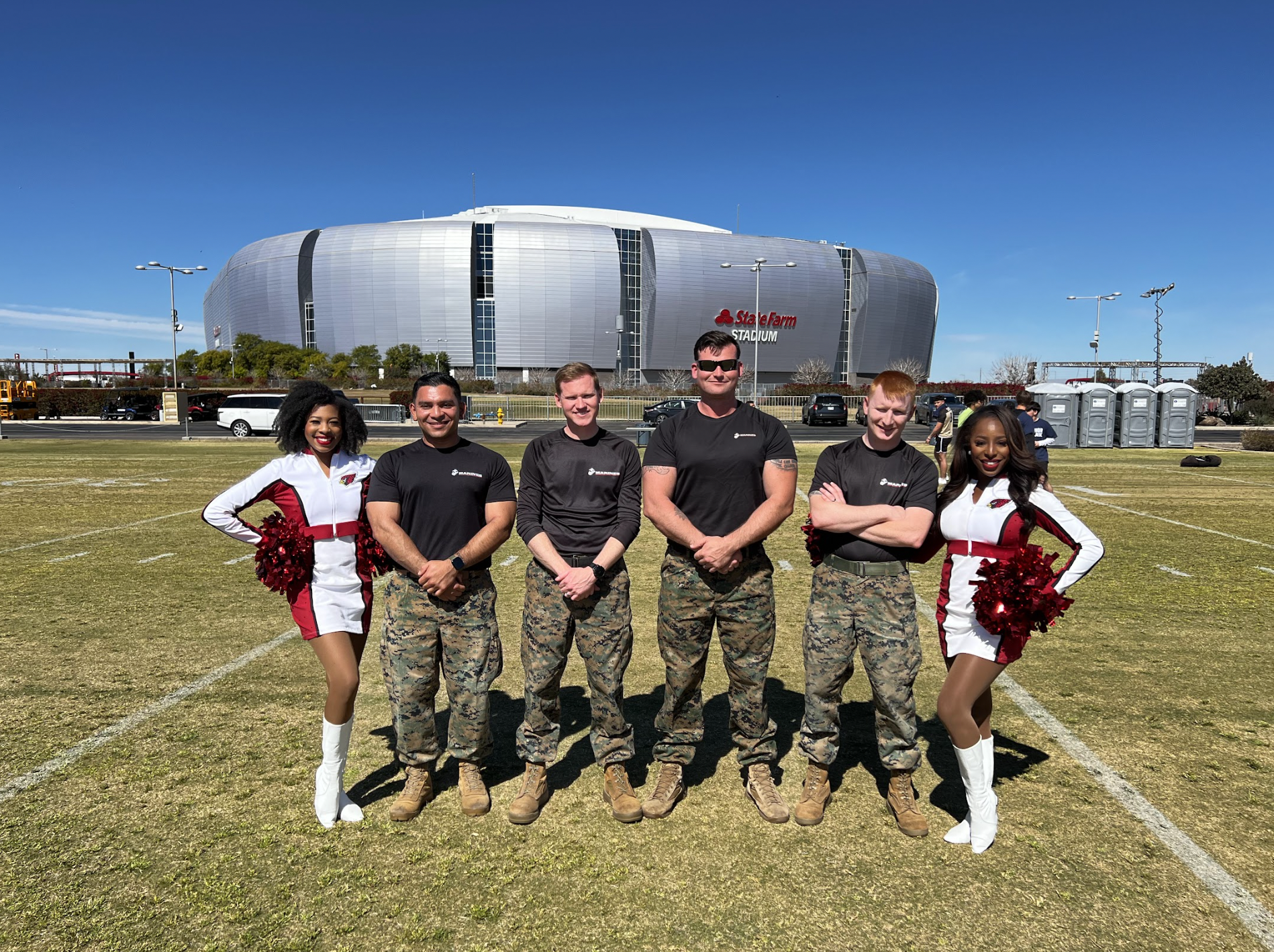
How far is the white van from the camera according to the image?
31.5 m

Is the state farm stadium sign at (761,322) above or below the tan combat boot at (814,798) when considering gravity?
above

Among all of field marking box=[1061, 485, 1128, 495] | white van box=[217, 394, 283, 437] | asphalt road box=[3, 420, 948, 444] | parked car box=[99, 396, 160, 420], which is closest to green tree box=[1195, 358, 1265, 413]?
asphalt road box=[3, 420, 948, 444]

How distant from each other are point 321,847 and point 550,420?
47.3 meters

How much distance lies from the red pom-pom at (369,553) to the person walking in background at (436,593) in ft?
0.24

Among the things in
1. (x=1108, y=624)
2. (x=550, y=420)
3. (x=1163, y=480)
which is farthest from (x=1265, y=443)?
(x=550, y=420)

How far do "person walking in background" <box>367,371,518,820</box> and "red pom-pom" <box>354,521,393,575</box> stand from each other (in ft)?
0.24

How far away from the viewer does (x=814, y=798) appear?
3395 mm

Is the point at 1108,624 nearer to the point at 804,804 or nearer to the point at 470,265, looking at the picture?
the point at 804,804

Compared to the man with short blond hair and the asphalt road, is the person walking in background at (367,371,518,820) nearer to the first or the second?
the man with short blond hair

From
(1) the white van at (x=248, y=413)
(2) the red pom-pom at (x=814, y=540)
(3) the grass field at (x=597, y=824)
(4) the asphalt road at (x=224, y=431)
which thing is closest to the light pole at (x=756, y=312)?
(4) the asphalt road at (x=224, y=431)

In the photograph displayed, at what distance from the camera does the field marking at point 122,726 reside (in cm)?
361

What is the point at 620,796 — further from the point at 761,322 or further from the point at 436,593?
the point at 761,322

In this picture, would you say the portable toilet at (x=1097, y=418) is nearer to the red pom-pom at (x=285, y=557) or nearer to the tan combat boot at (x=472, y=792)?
the tan combat boot at (x=472, y=792)

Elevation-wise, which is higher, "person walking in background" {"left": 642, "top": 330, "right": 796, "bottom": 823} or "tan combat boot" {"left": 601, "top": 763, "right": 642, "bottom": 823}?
"person walking in background" {"left": 642, "top": 330, "right": 796, "bottom": 823}
